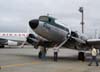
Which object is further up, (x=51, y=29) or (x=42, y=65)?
(x=51, y=29)

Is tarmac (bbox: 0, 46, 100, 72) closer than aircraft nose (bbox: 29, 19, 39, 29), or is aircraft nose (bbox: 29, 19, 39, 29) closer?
tarmac (bbox: 0, 46, 100, 72)

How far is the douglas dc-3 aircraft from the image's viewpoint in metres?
22.4

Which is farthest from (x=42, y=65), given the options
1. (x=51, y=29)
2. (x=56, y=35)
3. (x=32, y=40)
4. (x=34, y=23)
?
(x=32, y=40)

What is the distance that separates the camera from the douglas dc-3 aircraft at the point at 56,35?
22359 millimetres

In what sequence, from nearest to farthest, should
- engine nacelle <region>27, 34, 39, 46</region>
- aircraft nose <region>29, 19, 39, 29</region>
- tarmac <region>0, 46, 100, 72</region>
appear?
tarmac <region>0, 46, 100, 72</region> < aircraft nose <region>29, 19, 39, 29</region> < engine nacelle <region>27, 34, 39, 46</region>

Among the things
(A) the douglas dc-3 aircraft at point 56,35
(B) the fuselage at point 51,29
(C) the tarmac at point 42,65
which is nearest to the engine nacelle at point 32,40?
(A) the douglas dc-3 aircraft at point 56,35

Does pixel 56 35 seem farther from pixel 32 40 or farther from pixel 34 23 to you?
pixel 32 40

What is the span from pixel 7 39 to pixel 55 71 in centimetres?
4264

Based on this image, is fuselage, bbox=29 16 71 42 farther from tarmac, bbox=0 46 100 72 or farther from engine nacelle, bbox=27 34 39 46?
engine nacelle, bbox=27 34 39 46

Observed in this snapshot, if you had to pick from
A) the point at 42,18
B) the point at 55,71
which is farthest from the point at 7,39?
the point at 55,71

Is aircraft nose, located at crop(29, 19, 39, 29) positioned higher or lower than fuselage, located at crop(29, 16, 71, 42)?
higher

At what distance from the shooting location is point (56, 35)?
23219mm

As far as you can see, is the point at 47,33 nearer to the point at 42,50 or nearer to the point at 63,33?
the point at 63,33

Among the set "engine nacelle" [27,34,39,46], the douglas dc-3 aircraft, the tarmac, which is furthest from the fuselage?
"engine nacelle" [27,34,39,46]
